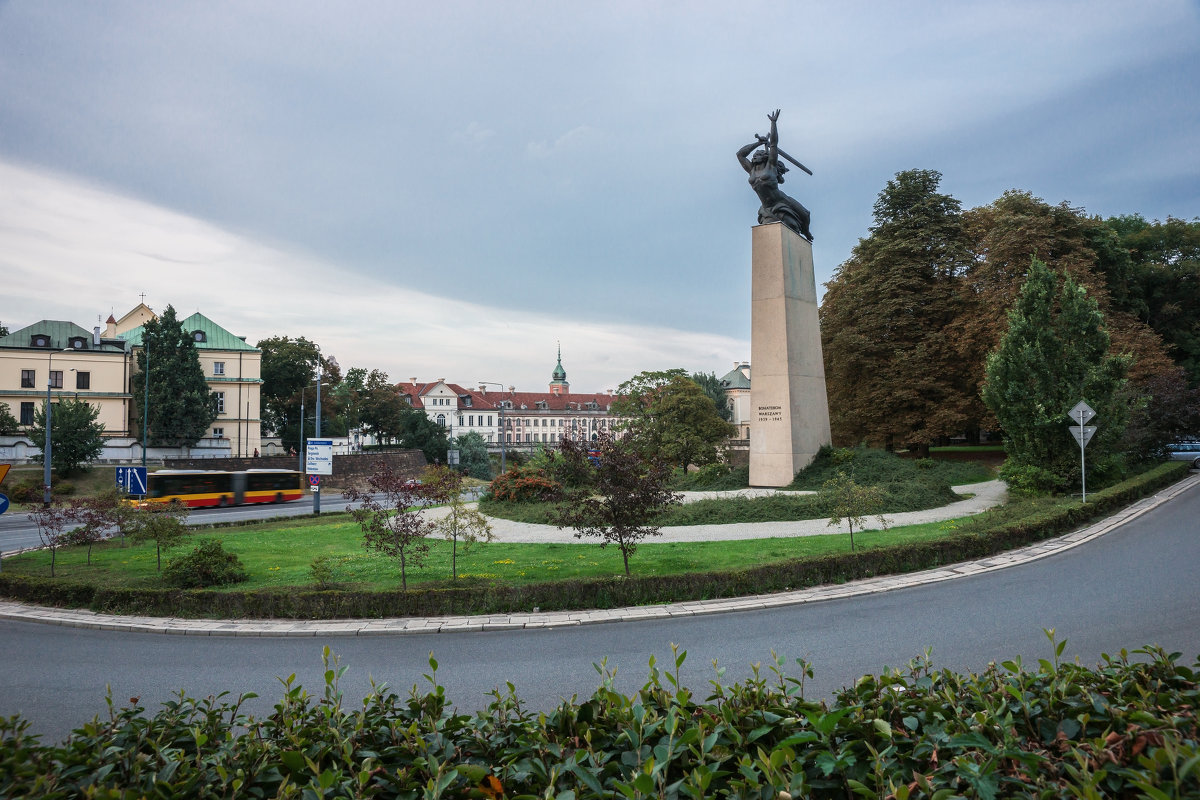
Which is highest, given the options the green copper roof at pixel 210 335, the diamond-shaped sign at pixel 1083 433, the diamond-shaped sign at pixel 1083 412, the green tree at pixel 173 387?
the green copper roof at pixel 210 335

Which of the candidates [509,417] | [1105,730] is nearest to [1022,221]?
[1105,730]

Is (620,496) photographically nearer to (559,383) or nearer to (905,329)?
(905,329)

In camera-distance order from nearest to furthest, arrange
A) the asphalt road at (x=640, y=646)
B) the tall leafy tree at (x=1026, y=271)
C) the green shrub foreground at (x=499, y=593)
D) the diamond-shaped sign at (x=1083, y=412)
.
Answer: the asphalt road at (x=640, y=646) → the green shrub foreground at (x=499, y=593) → the diamond-shaped sign at (x=1083, y=412) → the tall leafy tree at (x=1026, y=271)

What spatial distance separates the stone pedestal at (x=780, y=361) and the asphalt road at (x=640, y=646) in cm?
1461

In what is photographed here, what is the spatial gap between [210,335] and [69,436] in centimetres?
2336

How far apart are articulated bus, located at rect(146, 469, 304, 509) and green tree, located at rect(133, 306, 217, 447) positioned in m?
17.2

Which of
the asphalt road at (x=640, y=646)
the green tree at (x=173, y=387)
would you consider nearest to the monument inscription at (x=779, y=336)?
the asphalt road at (x=640, y=646)

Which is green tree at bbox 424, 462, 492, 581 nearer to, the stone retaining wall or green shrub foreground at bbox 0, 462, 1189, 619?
green shrub foreground at bbox 0, 462, 1189, 619

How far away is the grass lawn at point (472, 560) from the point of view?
13.4 meters

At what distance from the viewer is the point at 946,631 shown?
340 inches

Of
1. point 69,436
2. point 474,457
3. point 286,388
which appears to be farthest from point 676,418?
point 286,388

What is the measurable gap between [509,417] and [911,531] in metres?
107

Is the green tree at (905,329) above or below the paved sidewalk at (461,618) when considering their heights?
above

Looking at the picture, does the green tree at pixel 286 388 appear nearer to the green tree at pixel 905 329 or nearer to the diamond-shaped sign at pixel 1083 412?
the green tree at pixel 905 329
